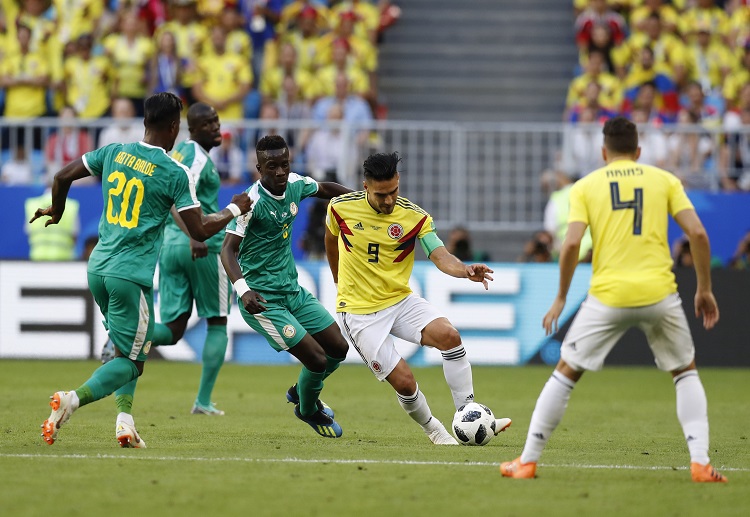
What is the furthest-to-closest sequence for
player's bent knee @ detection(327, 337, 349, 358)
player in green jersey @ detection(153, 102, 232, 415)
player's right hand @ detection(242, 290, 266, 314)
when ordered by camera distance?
player in green jersey @ detection(153, 102, 232, 415) → player's bent knee @ detection(327, 337, 349, 358) → player's right hand @ detection(242, 290, 266, 314)

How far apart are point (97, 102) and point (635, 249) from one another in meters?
13.9

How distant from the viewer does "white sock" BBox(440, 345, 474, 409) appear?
914cm

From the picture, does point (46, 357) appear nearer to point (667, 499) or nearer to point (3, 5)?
point (3, 5)

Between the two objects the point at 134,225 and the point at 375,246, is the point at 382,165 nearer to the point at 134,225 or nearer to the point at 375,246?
the point at 375,246

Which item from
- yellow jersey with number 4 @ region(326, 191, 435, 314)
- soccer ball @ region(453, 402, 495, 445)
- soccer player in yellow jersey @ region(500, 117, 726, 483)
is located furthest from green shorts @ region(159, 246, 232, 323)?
soccer player in yellow jersey @ region(500, 117, 726, 483)

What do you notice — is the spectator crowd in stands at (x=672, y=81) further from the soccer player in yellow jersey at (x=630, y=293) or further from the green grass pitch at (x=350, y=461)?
the soccer player in yellow jersey at (x=630, y=293)

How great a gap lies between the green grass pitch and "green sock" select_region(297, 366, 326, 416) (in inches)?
10.5

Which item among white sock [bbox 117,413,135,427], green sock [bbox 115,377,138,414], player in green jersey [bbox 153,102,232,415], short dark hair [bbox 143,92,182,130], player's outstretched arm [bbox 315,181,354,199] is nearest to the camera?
short dark hair [bbox 143,92,182,130]

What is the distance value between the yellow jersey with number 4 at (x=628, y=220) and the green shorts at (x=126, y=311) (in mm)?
3020

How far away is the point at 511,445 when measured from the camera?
925cm

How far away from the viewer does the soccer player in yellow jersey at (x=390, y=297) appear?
9078 millimetres

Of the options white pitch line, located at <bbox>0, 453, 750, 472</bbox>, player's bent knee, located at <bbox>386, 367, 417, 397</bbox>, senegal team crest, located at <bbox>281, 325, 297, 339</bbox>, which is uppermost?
senegal team crest, located at <bbox>281, 325, 297, 339</bbox>

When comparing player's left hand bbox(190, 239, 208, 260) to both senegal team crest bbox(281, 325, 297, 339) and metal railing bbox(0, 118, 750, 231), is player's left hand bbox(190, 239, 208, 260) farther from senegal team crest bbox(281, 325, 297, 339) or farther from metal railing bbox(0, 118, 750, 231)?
metal railing bbox(0, 118, 750, 231)

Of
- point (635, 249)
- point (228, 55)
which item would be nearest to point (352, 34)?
point (228, 55)
